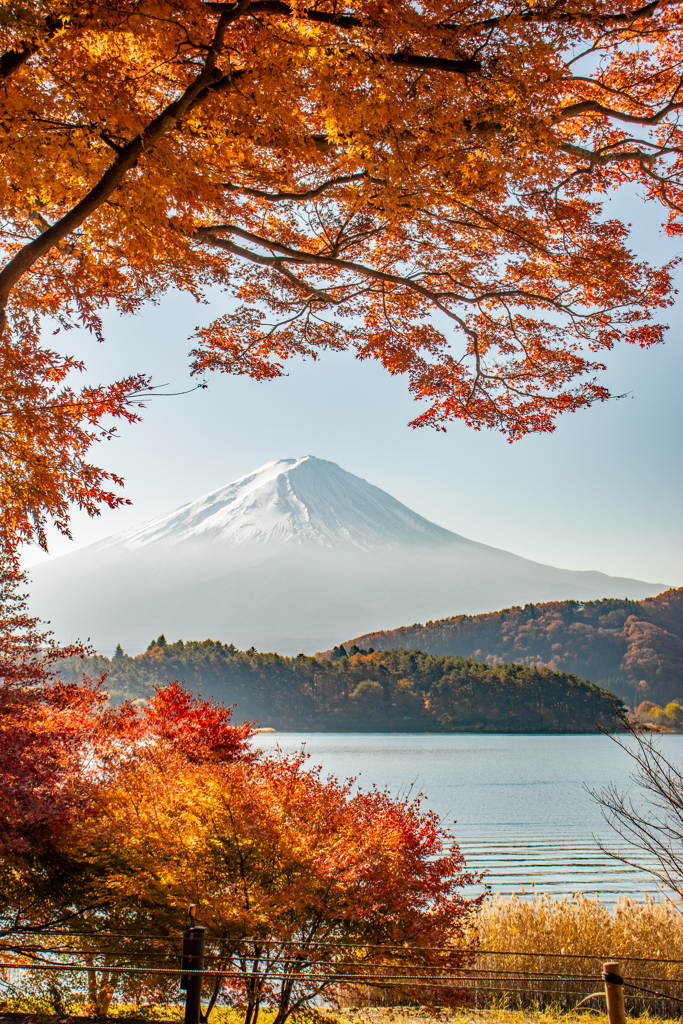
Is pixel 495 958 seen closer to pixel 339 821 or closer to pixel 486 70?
pixel 339 821

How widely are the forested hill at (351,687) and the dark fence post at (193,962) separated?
48666 mm

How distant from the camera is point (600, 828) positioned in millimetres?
14820

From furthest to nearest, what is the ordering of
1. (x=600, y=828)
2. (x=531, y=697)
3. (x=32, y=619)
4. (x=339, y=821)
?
(x=531, y=697), (x=600, y=828), (x=32, y=619), (x=339, y=821)

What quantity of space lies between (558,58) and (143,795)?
517 centimetres

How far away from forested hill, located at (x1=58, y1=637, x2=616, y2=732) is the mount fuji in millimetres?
50933

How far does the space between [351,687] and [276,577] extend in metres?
87.1

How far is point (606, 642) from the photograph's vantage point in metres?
59.7

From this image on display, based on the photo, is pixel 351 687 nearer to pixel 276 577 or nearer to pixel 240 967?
pixel 240 967

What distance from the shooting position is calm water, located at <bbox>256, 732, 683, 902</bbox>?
10.4 m

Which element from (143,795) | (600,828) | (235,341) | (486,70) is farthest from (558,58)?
(600,828)

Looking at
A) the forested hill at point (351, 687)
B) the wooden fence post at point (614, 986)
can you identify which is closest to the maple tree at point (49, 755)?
the wooden fence post at point (614, 986)

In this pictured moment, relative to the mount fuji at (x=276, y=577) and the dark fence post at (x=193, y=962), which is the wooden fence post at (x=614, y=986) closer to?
the dark fence post at (x=193, y=962)

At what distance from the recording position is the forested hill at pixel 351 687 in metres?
50.0

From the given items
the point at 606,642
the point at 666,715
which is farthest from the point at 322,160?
the point at 606,642
